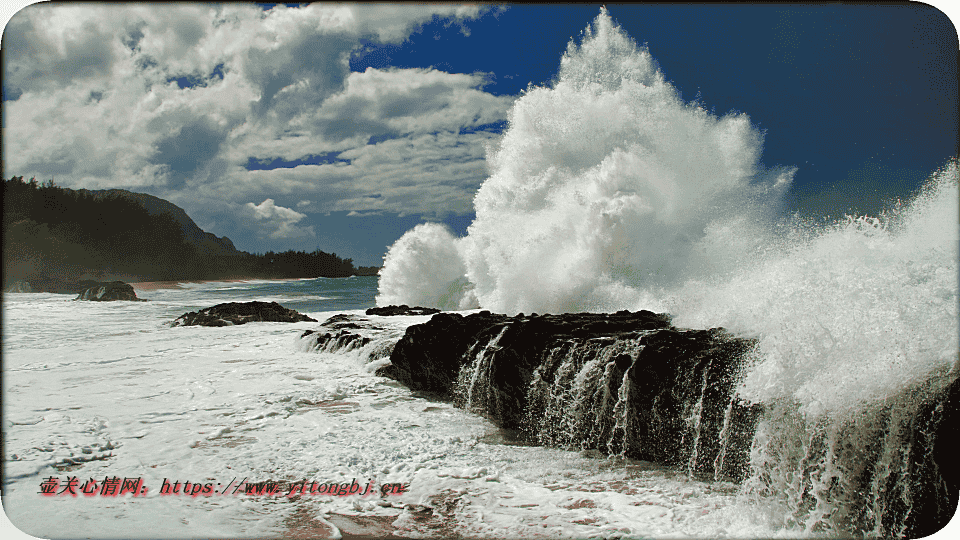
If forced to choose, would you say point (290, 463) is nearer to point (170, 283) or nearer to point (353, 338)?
point (353, 338)

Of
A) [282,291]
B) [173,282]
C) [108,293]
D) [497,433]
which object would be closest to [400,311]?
[282,291]

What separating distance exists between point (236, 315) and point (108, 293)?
2556 mm

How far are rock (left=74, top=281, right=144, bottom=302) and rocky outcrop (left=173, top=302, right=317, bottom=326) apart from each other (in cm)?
110

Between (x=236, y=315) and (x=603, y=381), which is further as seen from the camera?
(x=236, y=315)

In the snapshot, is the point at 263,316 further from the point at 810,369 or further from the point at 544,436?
the point at 810,369

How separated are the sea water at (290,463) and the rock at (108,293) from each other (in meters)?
3.31

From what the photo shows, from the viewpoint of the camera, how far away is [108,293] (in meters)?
9.67

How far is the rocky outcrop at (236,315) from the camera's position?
9.45m

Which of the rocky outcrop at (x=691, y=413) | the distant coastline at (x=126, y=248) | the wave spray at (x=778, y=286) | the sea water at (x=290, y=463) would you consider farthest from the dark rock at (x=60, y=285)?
the wave spray at (x=778, y=286)

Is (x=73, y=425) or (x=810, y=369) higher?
(x=810, y=369)

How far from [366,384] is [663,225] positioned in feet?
18.5

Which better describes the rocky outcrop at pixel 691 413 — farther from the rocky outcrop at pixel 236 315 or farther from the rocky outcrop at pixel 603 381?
the rocky outcrop at pixel 236 315

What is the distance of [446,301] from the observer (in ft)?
41.7

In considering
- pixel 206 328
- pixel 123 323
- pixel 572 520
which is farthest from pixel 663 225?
pixel 123 323
